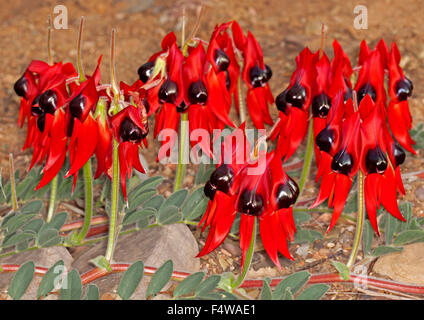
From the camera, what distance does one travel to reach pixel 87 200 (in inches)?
101

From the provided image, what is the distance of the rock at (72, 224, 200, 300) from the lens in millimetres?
2492

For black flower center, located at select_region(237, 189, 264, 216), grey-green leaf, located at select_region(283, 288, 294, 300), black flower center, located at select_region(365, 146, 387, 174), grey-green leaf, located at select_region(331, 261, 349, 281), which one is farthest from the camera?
grey-green leaf, located at select_region(331, 261, 349, 281)

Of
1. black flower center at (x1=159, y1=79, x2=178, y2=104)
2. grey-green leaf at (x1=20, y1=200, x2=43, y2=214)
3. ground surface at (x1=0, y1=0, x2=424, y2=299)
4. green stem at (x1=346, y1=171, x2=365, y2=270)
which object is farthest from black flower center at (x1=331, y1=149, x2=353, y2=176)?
ground surface at (x1=0, y1=0, x2=424, y2=299)

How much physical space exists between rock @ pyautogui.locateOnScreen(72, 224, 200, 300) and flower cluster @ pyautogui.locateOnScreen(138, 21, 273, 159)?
11.3 inches

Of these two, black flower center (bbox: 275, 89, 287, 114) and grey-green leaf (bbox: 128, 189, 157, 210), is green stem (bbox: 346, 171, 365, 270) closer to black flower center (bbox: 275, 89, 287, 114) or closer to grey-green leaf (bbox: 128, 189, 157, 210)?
black flower center (bbox: 275, 89, 287, 114)

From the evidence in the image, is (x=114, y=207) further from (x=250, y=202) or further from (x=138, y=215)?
(x=250, y=202)

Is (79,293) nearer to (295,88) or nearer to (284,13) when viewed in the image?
(295,88)

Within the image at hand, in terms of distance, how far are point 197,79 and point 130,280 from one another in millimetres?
674

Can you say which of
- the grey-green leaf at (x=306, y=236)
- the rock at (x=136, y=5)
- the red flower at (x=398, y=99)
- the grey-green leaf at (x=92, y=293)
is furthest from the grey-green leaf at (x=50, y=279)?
the rock at (x=136, y=5)

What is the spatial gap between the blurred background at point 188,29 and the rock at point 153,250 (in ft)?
4.99

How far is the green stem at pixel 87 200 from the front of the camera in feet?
8.05

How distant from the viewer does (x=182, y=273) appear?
241 cm

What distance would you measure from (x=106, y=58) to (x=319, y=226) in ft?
7.10
